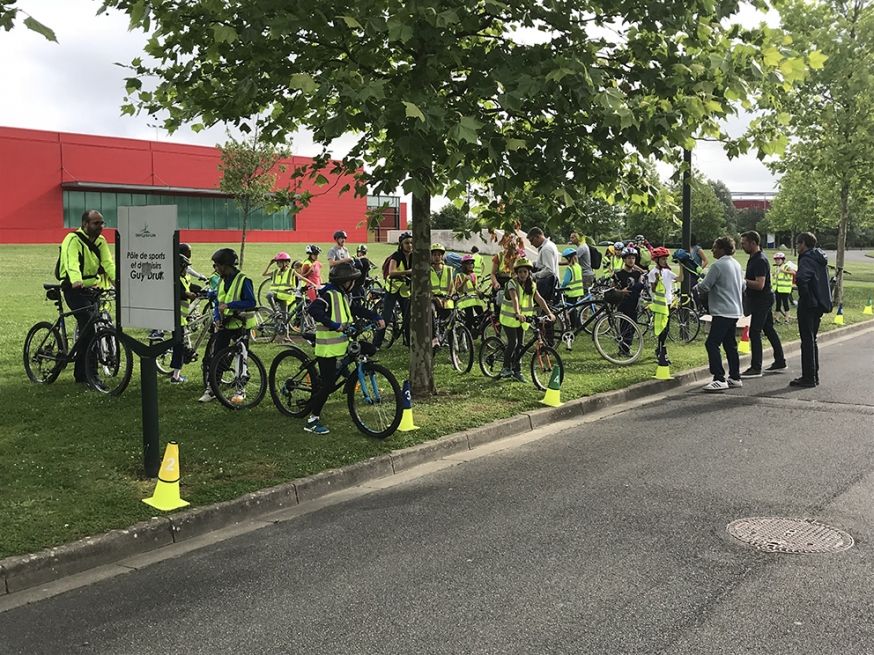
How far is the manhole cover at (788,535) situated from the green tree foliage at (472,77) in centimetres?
303

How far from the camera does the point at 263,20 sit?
6.09 meters

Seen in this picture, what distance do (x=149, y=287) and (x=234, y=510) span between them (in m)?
1.95

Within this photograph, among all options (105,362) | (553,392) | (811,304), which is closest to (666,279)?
(811,304)

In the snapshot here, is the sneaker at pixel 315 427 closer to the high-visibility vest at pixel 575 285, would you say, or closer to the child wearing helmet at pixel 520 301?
the child wearing helmet at pixel 520 301

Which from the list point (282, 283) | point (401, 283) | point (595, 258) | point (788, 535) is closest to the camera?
point (788, 535)

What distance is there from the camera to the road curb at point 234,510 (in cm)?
439

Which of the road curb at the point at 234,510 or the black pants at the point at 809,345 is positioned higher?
the black pants at the point at 809,345

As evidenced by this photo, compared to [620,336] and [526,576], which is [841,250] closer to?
[620,336]

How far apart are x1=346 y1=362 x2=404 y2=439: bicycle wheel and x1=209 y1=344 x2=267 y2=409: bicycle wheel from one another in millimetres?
1533

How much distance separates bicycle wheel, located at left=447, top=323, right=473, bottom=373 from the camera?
35.7 ft

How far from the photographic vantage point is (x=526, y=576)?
14.0 ft

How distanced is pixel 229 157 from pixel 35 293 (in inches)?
397

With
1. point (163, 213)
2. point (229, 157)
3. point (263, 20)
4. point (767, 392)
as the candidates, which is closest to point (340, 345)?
point (163, 213)

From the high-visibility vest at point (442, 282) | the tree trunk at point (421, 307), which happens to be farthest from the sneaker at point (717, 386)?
the high-visibility vest at point (442, 282)
